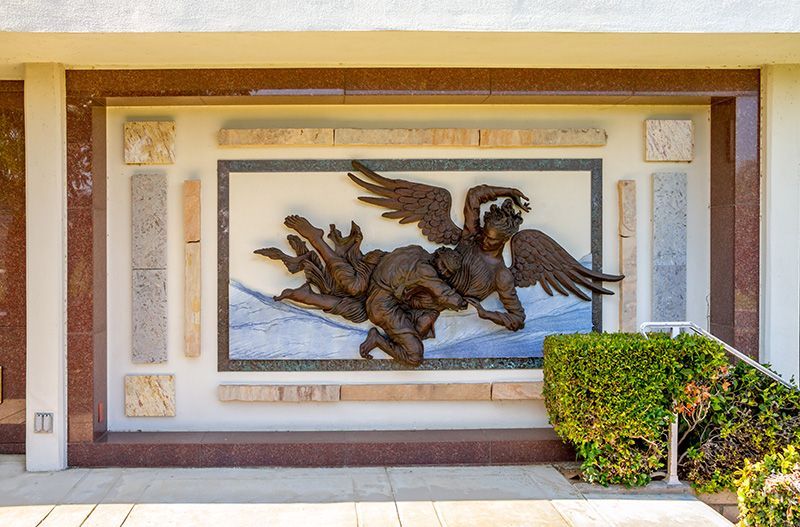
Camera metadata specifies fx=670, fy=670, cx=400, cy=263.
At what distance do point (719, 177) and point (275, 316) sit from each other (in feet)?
11.1

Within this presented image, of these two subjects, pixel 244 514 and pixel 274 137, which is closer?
pixel 244 514

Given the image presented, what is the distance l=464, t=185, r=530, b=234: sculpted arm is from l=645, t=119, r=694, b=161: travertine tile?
105cm

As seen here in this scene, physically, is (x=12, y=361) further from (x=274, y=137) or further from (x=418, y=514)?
(x=418, y=514)

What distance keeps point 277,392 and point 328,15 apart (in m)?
2.62

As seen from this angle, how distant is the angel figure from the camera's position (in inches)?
191

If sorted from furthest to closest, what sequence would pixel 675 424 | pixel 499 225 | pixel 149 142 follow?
pixel 149 142 → pixel 499 225 → pixel 675 424

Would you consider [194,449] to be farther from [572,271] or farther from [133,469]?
[572,271]

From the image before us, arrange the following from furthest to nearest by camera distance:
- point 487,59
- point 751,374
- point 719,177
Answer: point 719,177
point 487,59
point 751,374

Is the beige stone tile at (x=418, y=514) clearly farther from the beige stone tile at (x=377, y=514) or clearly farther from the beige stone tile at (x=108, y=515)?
the beige stone tile at (x=108, y=515)

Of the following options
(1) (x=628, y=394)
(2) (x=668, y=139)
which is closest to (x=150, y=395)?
(1) (x=628, y=394)

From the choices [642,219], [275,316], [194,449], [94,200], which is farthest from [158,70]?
[642,219]

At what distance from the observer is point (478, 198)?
486 cm

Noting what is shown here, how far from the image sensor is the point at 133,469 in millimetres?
4559

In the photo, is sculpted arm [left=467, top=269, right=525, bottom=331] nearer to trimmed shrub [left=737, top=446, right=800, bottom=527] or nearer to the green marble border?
the green marble border
